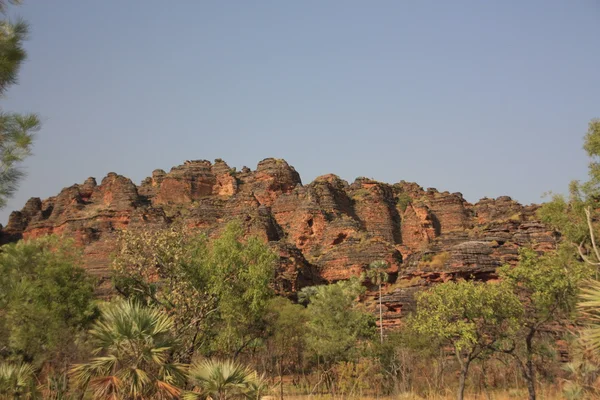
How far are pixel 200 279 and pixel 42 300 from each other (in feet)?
29.0

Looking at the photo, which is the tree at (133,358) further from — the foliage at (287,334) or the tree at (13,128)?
the foliage at (287,334)

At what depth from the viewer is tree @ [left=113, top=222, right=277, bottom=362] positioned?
2189 cm

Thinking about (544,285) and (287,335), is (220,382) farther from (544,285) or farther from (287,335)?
(287,335)

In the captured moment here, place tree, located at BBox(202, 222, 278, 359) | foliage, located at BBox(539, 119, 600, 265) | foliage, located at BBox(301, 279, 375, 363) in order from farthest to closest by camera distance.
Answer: foliage, located at BBox(301, 279, 375, 363)
tree, located at BBox(202, 222, 278, 359)
foliage, located at BBox(539, 119, 600, 265)

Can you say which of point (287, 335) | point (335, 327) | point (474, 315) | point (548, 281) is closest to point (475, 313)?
point (474, 315)

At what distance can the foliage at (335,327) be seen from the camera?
33.7 m

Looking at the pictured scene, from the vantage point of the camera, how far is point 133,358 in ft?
41.5

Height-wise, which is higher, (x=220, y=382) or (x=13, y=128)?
(x=13, y=128)

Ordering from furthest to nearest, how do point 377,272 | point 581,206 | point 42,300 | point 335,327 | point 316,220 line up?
point 316,220, point 377,272, point 335,327, point 42,300, point 581,206

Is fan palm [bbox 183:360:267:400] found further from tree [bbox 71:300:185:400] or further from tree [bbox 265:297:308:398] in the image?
tree [bbox 265:297:308:398]

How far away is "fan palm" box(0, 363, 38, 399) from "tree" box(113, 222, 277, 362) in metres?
4.86

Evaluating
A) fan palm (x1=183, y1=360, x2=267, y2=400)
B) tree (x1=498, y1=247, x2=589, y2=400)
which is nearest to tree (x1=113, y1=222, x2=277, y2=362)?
fan palm (x1=183, y1=360, x2=267, y2=400)

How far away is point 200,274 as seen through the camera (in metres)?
23.8

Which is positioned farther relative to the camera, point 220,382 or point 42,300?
point 42,300
